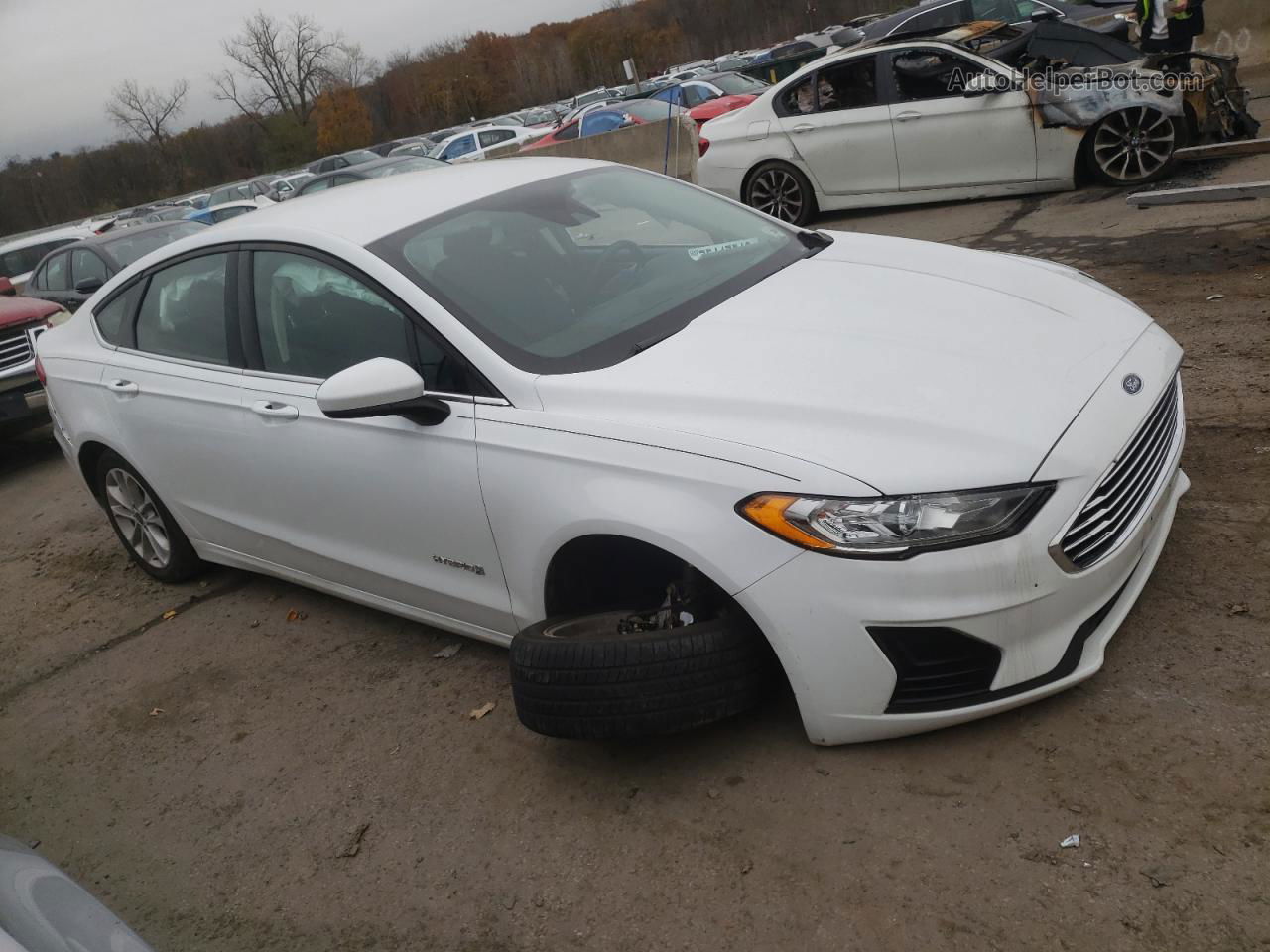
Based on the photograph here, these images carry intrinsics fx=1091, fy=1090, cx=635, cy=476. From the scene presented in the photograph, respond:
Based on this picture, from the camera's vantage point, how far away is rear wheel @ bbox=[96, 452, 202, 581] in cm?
492

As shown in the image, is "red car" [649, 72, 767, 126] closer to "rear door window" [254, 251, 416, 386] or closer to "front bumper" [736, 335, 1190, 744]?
"rear door window" [254, 251, 416, 386]

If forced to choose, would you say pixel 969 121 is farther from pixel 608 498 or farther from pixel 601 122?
pixel 601 122

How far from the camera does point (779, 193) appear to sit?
35.2ft

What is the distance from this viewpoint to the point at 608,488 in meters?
2.88

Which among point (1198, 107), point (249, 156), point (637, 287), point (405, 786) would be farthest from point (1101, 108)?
point (249, 156)

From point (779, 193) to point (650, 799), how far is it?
8.66 m

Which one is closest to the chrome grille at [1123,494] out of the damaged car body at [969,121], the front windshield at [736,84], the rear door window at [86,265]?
the damaged car body at [969,121]

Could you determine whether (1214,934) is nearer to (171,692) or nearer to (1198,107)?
(171,692)

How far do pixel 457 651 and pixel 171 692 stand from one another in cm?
121

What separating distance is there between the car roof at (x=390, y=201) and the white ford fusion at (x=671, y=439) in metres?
0.02

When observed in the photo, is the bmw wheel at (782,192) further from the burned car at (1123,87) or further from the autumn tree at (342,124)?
the autumn tree at (342,124)

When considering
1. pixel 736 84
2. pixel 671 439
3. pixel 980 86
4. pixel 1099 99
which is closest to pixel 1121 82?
pixel 1099 99

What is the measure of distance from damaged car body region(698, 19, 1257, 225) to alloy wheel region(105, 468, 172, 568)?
7176 millimetres
